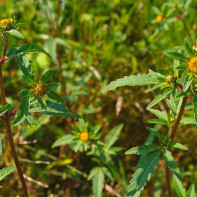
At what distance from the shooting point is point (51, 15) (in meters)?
3.37

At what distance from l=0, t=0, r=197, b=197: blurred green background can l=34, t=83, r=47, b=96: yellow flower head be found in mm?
983

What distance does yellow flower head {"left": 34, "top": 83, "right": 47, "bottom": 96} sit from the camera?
1.75m

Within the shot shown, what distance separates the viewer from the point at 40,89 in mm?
1752

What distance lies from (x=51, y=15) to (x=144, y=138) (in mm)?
1871

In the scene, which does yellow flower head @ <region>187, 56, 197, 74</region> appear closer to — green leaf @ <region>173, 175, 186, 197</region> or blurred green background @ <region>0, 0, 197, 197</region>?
green leaf @ <region>173, 175, 186, 197</region>

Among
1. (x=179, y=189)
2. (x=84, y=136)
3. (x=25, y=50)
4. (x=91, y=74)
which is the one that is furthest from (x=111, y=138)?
(x=25, y=50)

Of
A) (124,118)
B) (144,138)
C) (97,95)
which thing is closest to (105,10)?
(97,95)

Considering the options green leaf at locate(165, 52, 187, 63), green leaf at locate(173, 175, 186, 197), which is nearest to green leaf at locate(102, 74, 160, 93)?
green leaf at locate(165, 52, 187, 63)

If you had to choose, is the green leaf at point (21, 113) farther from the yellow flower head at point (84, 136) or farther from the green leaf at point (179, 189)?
the green leaf at point (179, 189)

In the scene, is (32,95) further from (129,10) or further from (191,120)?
(129,10)

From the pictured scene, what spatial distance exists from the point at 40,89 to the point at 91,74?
6.12ft

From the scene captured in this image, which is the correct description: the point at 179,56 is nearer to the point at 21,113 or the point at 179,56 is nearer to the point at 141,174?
the point at 141,174

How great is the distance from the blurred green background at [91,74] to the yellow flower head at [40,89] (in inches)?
38.7

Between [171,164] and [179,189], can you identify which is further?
[179,189]
